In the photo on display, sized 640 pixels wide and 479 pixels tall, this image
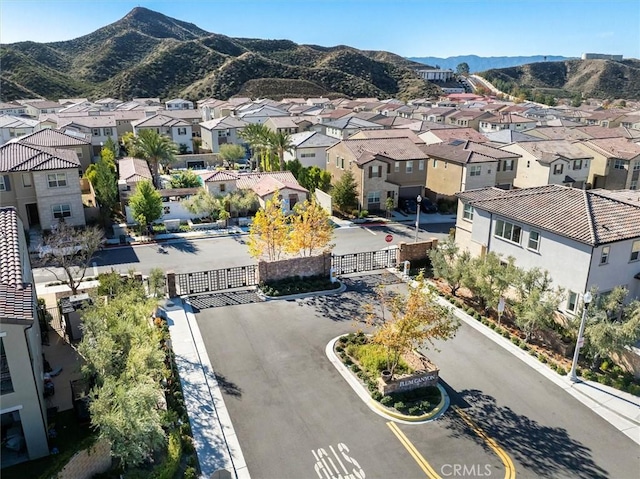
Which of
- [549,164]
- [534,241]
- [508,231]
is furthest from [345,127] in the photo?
[534,241]

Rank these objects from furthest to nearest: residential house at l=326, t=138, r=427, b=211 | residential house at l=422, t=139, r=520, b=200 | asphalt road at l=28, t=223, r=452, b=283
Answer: residential house at l=422, t=139, r=520, b=200 → residential house at l=326, t=138, r=427, b=211 → asphalt road at l=28, t=223, r=452, b=283

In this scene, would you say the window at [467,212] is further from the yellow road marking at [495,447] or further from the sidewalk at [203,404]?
the sidewalk at [203,404]

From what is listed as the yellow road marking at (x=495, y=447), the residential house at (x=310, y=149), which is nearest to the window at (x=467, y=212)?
the yellow road marking at (x=495, y=447)

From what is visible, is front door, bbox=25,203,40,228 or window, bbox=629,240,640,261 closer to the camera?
window, bbox=629,240,640,261

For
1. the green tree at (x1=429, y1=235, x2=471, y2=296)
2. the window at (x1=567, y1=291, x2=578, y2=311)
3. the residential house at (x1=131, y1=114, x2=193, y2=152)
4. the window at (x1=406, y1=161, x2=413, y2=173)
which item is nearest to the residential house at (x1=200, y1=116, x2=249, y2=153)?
the residential house at (x1=131, y1=114, x2=193, y2=152)

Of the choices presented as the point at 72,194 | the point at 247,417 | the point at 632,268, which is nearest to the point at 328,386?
the point at 247,417

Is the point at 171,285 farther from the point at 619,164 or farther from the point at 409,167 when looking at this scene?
the point at 619,164

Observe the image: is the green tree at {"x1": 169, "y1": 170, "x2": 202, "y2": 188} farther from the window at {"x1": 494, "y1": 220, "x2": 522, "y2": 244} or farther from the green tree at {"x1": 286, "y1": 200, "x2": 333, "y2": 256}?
the window at {"x1": 494, "y1": 220, "x2": 522, "y2": 244}
